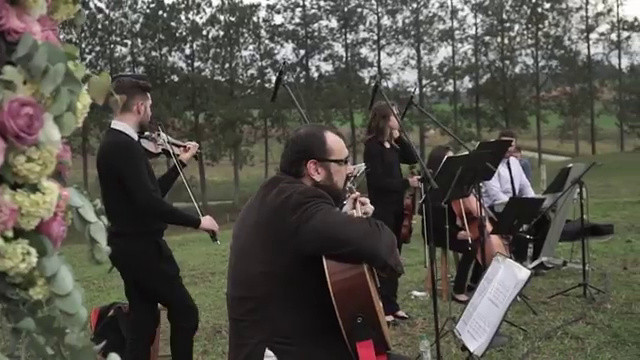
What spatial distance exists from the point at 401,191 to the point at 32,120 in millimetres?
5198

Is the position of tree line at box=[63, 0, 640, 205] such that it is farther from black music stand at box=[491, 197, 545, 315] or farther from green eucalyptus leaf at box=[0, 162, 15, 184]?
green eucalyptus leaf at box=[0, 162, 15, 184]

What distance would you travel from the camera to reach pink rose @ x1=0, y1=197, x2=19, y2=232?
4.67ft

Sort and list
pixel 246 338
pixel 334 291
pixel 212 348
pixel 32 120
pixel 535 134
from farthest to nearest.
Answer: pixel 535 134 < pixel 212 348 < pixel 246 338 < pixel 334 291 < pixel 32 120

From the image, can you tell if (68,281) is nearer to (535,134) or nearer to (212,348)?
(212,348)

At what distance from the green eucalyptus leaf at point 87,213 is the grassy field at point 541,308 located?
4.95 ft

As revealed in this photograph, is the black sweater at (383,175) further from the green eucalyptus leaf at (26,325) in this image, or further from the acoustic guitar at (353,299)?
the green eucalyptus leaf at (26,325)

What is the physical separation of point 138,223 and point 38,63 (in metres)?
2.67

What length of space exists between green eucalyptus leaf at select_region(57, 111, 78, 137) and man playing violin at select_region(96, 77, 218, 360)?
241cm

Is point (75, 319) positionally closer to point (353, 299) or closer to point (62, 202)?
point (62, 202)

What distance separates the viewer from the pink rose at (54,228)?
1530 mm

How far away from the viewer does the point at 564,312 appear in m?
6.71

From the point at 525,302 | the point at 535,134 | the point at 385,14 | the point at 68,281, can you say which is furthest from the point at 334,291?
the point at 535,134

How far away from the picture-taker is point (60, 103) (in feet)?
5.02

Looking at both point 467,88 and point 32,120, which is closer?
point 32,120
